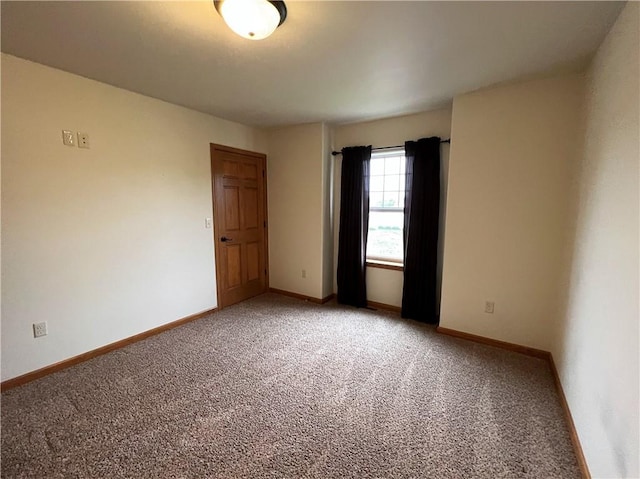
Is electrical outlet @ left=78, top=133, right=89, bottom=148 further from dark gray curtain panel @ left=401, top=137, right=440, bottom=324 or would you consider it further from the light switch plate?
dark gray curtain panel @ left=401, top=137, right=440, bottom=324

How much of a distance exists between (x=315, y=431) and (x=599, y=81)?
107 inches

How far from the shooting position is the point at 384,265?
3646mm

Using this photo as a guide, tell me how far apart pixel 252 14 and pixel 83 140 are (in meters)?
1.87

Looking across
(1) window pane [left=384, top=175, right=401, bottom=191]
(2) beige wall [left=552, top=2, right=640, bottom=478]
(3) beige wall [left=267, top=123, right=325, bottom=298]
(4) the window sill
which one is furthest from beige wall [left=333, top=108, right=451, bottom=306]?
(2) beige wall [left=552, top=2, right=640, bottom=478]

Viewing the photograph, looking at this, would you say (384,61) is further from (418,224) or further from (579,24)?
(418,224)

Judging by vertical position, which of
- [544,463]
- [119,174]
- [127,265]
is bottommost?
[544,463]

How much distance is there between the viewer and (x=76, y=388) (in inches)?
82.6

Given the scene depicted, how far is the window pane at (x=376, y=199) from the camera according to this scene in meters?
3.66

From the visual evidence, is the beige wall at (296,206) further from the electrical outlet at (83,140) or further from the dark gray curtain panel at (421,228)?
the electrical outlet at (83,140)

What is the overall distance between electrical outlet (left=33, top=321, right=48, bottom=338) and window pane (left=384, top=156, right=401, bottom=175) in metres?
3.54

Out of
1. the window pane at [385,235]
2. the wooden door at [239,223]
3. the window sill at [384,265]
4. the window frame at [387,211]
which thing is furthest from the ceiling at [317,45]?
the window sill at [384,265]

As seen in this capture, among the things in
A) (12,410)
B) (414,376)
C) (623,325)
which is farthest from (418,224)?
(12,410)

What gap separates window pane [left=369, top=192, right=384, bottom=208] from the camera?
366cm

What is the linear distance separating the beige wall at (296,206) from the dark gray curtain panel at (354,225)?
29cm
